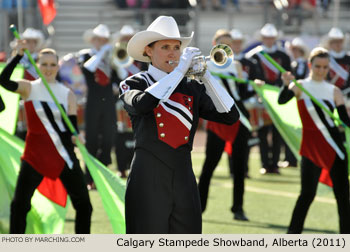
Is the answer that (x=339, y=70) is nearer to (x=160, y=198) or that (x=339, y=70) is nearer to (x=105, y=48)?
(x=105, y=48)

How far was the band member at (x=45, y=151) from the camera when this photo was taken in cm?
705

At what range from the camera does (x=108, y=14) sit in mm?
20953

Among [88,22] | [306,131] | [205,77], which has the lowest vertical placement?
[88,22]

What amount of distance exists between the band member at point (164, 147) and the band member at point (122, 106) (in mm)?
5787

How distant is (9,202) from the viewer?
7465 mm

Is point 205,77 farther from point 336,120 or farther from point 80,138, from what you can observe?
point 336,120

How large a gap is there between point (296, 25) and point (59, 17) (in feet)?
18.1

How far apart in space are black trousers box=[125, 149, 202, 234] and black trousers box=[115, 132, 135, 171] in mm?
7611

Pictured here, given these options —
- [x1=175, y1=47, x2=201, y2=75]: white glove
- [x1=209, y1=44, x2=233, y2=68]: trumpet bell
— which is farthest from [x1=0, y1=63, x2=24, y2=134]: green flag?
[x1=175, y1=47, x2=201, y2=75]: white glove

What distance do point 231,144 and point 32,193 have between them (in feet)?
9.61

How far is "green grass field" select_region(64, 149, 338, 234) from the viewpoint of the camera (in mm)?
8711

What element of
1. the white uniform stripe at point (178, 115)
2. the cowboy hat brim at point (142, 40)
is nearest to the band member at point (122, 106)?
the cowboy hat brim at point (142, 40)

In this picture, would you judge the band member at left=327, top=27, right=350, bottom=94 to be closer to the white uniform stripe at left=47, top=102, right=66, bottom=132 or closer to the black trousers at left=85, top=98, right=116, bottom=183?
the black trousers at left=85, top=98, right=116, bottom=183

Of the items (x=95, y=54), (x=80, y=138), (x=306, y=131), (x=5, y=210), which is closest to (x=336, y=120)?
(x=306, y=131)
